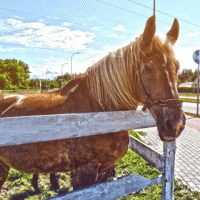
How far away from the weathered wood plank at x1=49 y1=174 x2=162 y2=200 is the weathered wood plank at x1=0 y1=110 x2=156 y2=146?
57 cm

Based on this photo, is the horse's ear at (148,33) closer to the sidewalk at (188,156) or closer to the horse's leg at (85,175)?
the horse's leg at (85,175)

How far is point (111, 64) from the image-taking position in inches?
69.1

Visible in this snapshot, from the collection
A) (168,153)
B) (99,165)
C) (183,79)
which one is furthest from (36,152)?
(183,79)

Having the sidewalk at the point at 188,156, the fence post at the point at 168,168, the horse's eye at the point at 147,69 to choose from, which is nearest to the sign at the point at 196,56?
the sidewalk at the point at 188,156

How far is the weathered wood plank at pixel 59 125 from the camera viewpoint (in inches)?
43.5

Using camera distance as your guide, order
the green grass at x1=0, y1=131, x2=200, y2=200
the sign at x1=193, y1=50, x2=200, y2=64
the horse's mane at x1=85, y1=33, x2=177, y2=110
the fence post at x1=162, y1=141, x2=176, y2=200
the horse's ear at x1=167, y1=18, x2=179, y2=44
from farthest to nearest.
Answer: the sign at x1=193, y1=50, x2=200, y2=64 → the green grass at x1=0, y1=131, x2=200, y2=200 → the fence post at x1=162, y1=141, x2=176, y2=200 → the horse's ear at x1=167, y1=18, x2=179, y2=44 → the horse's mane at x1=85, y1=33, x2=177, y2=110

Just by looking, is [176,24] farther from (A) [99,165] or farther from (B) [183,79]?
(B) [183,79]

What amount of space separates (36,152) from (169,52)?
5.86ft

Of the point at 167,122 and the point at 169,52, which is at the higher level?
the point at 169,52

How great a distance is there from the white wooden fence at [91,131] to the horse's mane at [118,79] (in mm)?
234

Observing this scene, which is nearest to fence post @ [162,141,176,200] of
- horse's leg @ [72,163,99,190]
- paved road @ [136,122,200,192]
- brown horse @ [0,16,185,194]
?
brown horse @ [0,16,185,194]

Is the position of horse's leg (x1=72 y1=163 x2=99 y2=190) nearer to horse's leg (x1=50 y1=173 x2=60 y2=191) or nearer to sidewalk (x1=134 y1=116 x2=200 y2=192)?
horse's leg (x1=50 y1=173 x2=60 y2=191)

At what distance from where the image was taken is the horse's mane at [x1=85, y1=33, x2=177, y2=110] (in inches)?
65.0

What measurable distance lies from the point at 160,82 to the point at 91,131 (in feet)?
2.53
